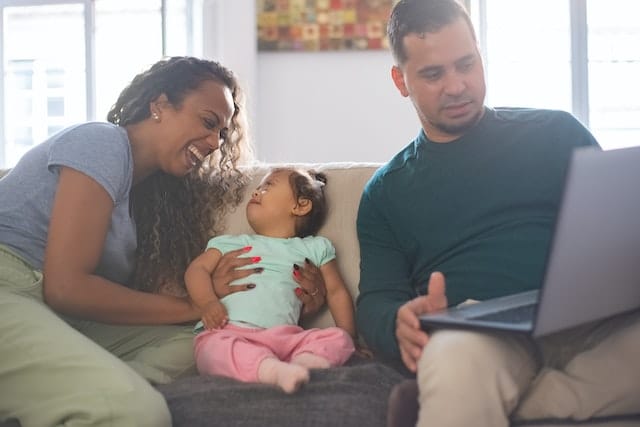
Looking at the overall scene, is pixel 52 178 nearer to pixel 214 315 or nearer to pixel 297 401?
pixel 214 315

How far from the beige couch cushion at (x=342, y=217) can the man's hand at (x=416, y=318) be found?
1.71 feet

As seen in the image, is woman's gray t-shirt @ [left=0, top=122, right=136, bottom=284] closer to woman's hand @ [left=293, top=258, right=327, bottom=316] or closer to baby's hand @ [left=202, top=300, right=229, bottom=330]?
baby's hand @ [left=202, top=300, right=229, bottom=330]

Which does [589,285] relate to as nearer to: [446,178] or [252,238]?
[446,178]

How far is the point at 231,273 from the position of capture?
1.82 m

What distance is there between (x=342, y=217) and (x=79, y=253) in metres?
0.60

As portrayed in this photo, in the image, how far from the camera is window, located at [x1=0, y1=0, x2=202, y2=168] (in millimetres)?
4879

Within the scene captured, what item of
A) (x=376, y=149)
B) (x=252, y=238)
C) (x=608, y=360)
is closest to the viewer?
(x=608, y=360)

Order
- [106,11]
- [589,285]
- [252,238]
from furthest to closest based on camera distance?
[106,11]
[252,238]
[589,285]

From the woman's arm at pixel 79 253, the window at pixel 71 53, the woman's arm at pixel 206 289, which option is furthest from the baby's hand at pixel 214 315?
the window at pixel 71 53

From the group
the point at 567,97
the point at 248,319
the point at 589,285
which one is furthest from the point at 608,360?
the point at 567,97

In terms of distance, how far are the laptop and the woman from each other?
0.58m

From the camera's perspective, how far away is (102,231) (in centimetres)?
164

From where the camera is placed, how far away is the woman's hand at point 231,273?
180cm

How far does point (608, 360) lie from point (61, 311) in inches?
39.1
